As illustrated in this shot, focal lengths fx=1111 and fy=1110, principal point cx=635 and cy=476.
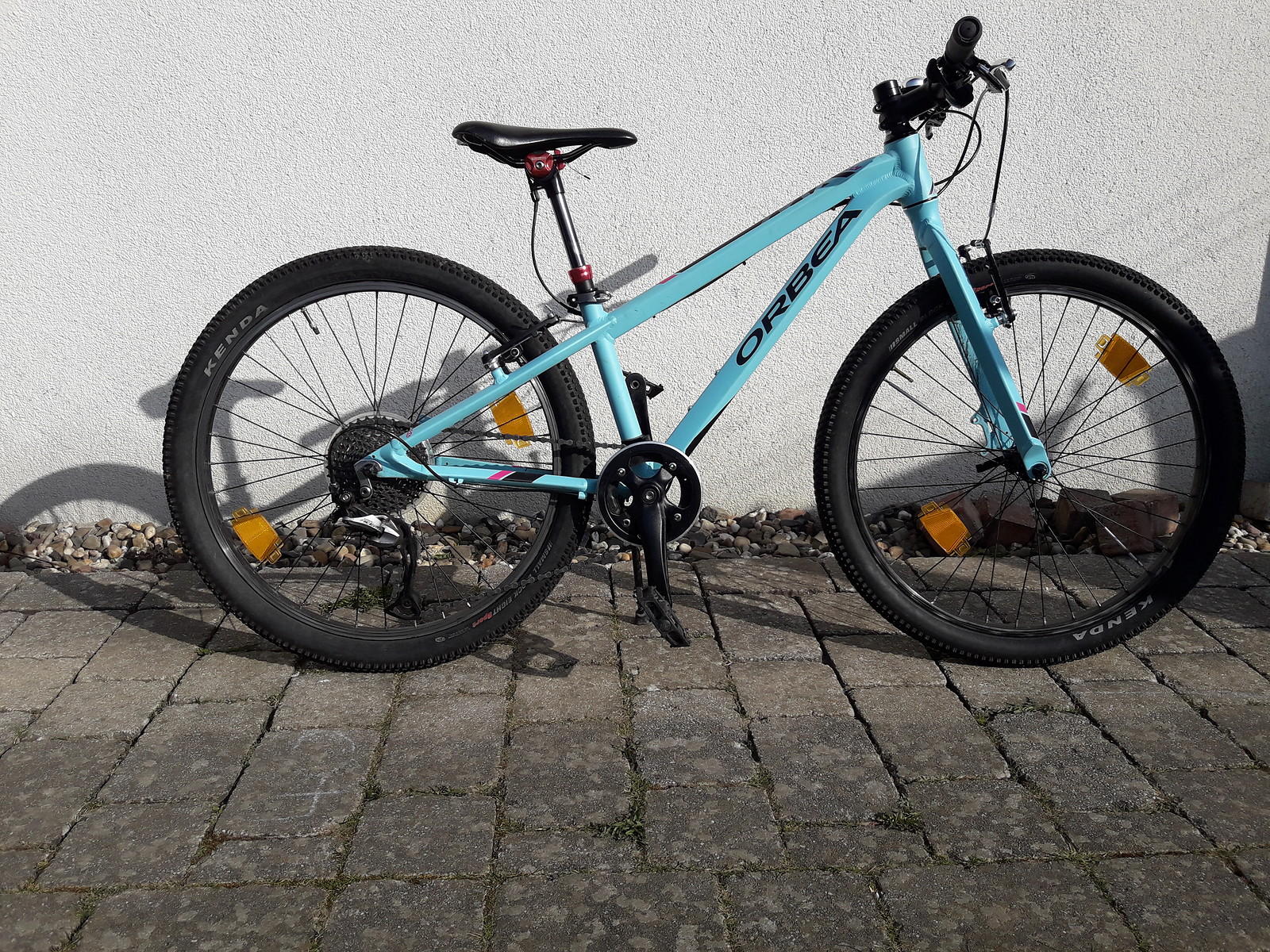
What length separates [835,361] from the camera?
380 cm

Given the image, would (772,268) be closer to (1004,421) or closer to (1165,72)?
(1004,421)

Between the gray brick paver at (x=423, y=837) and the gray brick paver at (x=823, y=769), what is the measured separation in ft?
2.03

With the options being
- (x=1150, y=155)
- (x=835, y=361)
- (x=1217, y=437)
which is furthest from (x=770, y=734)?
(x=1150, y=155)

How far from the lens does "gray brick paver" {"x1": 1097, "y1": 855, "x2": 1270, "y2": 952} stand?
6.29 ft

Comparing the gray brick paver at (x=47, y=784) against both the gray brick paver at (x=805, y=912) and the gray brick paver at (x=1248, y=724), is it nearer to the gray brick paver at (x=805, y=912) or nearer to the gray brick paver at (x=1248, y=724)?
the gray brick paver at (x=805, y=912)

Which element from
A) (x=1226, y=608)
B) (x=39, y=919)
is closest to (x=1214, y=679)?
(x=1226, y=608)

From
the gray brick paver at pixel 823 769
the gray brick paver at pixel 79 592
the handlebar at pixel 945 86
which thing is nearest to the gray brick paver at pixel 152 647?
the gray brick paver at pixel 79 592

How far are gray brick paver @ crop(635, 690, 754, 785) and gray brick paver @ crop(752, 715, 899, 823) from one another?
6 centimetres

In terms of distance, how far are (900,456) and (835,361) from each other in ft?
1.42

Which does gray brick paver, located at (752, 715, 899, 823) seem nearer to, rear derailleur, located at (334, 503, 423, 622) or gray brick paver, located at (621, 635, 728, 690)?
gray brick paver, located at (621, 635, 728, 690)

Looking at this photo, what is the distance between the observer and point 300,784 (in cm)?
240

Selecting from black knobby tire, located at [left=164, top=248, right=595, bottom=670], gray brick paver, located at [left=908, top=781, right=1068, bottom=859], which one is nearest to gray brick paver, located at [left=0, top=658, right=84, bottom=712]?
black knobby tire, located at [left=164, top=248, right=595, bottom=670]

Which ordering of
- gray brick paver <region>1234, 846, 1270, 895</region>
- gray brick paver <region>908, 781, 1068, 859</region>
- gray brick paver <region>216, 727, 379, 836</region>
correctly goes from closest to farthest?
gray brick paver <region>1234, 846, 1270, 895</region>
gray brick paver <region>908, 781, 1068, 859</region>
gray brick paver <region>216, 727, 379, 836</region>

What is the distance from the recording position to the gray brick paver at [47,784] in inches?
88.3
